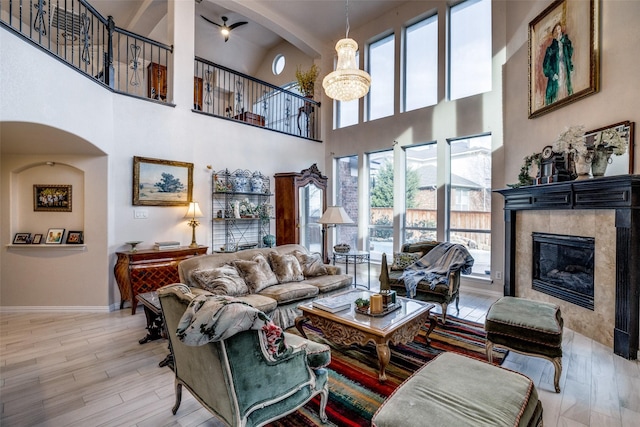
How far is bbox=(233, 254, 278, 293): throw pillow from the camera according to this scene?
338 centimetres

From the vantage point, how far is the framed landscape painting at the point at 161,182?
430 cm

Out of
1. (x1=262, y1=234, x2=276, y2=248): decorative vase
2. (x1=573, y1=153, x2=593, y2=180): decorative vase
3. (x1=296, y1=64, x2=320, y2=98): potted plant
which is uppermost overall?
(x1=296, y1=64, x2=320, y2=98): potted plant

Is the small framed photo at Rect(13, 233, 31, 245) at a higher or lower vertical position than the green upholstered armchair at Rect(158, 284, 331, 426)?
higher

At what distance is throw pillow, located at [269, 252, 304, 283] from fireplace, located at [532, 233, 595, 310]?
10.3 feet

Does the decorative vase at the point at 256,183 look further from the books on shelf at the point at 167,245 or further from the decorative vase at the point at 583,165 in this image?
the decorative vase at the point at 583,165

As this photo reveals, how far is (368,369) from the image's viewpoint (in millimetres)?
2521

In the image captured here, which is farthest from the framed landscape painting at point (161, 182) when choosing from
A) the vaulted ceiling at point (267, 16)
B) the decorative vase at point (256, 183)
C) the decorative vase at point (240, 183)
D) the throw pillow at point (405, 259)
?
the throw pillow at point (405, 259)

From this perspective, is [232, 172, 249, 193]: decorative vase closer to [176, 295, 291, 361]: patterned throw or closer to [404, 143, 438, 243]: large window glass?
[404, 143, 438, 243]: large window glass

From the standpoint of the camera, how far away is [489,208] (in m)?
4.92

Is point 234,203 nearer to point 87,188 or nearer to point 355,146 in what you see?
point 87,188

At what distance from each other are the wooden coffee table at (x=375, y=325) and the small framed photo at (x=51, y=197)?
3.77 meters

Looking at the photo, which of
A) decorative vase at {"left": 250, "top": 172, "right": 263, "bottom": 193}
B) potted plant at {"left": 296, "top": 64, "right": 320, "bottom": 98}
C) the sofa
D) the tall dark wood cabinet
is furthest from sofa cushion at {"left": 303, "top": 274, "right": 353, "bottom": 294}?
potted plant at {"left": 296, "top": 64, "right": 320, "bottom": 98}

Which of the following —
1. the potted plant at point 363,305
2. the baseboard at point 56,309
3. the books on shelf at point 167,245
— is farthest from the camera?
the books on shelf at point 167,245

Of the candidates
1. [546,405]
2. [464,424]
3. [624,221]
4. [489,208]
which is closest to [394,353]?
[546,405]
